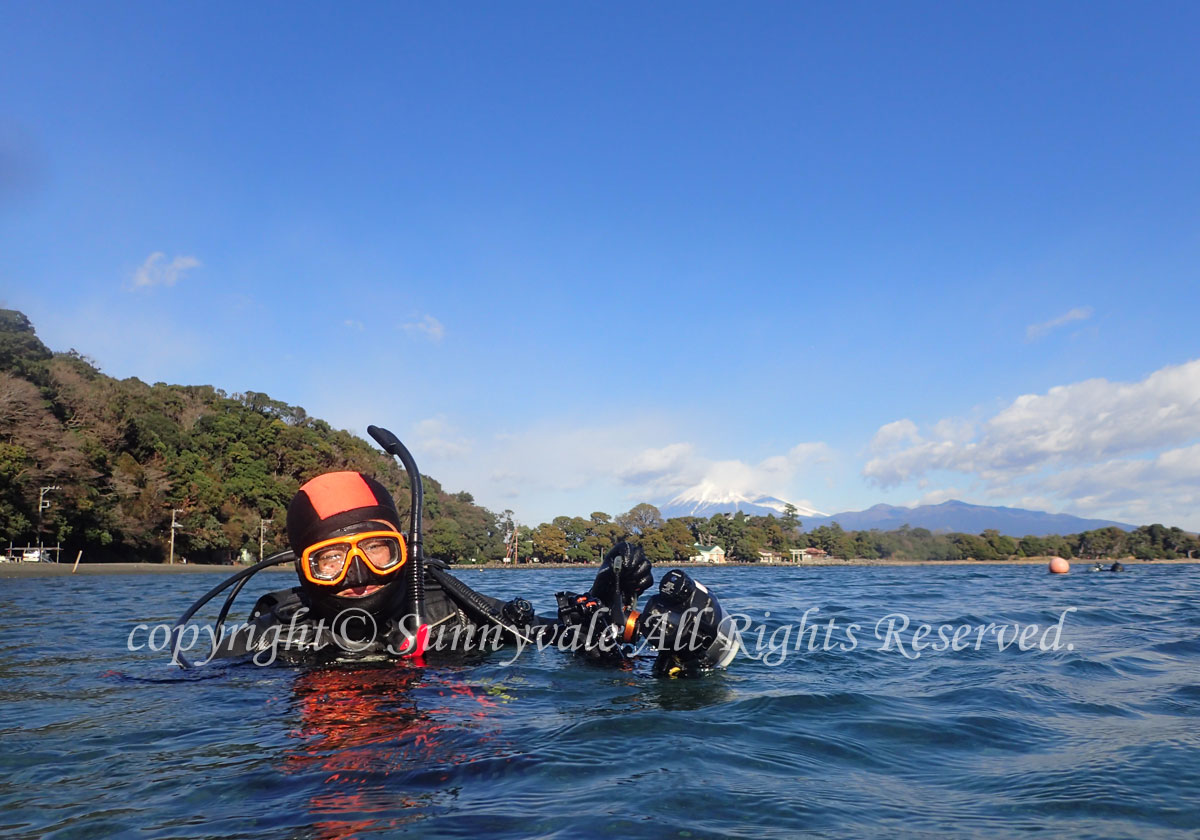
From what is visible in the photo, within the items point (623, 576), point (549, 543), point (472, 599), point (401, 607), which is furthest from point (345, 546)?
point (549, 543)

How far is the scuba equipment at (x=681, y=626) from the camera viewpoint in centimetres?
462

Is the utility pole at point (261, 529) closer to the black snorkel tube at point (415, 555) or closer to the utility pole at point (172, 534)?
the utility pole at point (172, 534)

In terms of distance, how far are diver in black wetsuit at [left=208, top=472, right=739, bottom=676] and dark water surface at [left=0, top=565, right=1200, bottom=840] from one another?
0.21 metres

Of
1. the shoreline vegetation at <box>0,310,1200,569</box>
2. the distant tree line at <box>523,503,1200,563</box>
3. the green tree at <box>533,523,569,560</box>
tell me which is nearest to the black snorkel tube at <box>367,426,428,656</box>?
the shoreline vegetation at <box>0,310,1200,569</box>

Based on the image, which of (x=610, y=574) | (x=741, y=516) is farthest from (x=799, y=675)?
(x=741, y=516)

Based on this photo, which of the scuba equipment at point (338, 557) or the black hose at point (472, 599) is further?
the black hose at point (472, 599)

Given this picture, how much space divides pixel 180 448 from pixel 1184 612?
226 feet

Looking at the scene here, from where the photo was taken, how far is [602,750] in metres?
3.28

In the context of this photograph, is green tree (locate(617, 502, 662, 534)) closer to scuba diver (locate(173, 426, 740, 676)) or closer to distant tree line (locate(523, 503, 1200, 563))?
distant tree line (locate(523, 503, 1200, 563))

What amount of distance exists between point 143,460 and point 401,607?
6517 cm

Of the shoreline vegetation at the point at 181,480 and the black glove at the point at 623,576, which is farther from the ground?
the shoreline vegetation at the point at 181,480

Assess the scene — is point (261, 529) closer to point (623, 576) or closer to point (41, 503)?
point (41, 503)

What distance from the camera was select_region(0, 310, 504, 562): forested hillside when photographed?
143 feet

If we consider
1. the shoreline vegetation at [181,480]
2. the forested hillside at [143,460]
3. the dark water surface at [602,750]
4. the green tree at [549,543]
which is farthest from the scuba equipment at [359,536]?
the green tree at [549,543]
